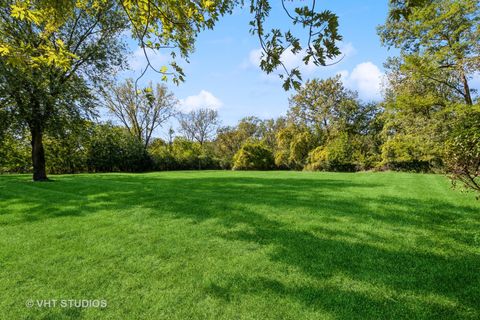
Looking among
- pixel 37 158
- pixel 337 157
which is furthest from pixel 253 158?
pixel 37 158

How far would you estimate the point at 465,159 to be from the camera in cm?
322

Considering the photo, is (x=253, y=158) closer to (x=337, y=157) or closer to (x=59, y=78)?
(x=337, y=157)

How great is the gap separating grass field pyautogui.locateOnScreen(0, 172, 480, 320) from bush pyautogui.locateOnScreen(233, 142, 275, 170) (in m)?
23.0

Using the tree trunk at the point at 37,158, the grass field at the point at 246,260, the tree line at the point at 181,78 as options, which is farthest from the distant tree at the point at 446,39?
the tree trunk at the point at 37,158

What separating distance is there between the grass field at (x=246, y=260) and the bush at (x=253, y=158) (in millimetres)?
23024

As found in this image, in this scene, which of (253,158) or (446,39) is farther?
(253,158)

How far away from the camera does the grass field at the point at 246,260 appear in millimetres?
2559

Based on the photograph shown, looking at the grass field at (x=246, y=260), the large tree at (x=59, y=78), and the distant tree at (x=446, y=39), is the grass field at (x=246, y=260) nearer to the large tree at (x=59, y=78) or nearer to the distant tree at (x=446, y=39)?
the large tree at (x=59, y=78)

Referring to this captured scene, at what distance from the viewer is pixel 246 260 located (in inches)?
137

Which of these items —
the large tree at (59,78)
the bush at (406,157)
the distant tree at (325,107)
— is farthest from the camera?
the distant tree at (325,107)

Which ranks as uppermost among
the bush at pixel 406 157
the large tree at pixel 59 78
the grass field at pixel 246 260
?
the large tree at pixel 59 78

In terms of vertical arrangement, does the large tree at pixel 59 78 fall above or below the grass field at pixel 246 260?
above

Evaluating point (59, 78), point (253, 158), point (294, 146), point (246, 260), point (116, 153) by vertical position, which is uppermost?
point (59, 78)

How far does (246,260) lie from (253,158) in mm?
25987
